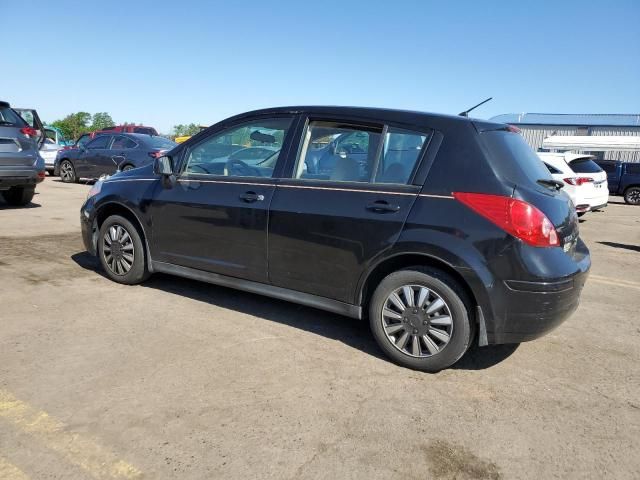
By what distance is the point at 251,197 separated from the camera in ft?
13.3

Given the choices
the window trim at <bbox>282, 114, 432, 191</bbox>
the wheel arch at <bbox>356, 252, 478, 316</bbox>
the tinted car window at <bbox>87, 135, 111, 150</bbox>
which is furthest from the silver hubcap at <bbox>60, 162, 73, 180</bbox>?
the wheel arch at <bbox>356, 252, 478, 316</bbox>

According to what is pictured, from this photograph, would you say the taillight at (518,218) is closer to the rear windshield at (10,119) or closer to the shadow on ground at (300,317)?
the shadow on ground at (300,317)

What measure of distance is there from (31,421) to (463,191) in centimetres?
273

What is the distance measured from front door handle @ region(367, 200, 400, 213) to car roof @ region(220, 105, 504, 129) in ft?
1.94

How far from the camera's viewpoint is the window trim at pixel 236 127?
402 cm

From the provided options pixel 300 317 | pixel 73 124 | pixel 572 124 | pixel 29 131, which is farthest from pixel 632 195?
pixel 73 124

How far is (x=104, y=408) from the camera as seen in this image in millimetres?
2793

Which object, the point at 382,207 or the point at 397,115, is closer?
the point at 382,207

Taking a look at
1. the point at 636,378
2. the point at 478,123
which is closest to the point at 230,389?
the point at 478,123

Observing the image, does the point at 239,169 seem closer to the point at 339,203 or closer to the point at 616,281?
the point at 339,203

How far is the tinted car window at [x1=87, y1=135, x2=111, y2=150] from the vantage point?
14.1 metres

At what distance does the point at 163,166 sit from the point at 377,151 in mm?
2007

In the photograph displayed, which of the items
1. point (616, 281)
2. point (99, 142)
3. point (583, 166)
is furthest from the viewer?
point (99, 142)

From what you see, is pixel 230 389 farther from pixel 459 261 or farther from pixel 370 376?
pixel 459 261
